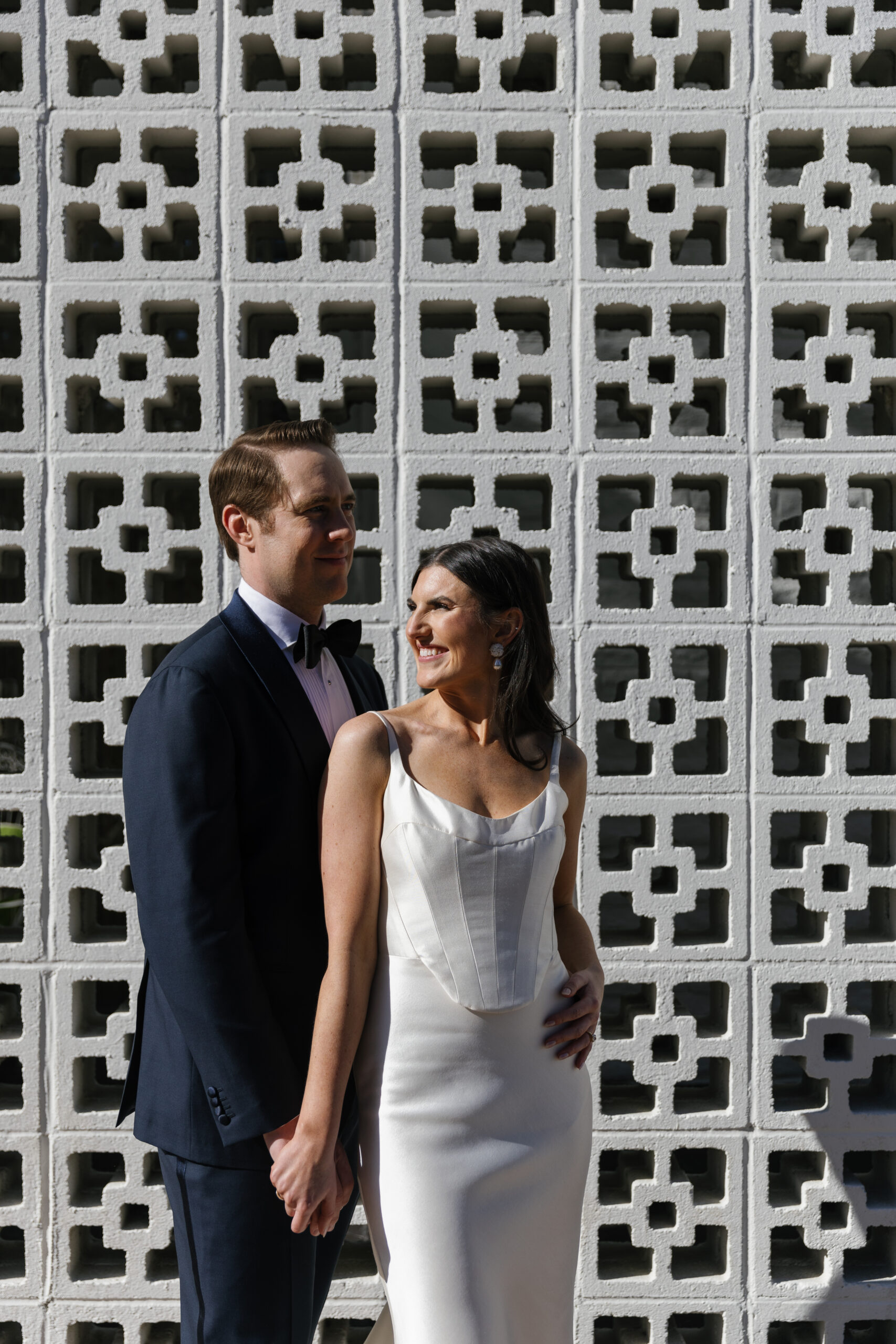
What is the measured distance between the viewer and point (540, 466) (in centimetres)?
289

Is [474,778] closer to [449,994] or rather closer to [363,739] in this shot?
[363,739]

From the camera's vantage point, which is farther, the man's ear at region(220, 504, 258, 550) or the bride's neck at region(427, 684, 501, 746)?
the man's ear at region(220, 504, 258, 550)

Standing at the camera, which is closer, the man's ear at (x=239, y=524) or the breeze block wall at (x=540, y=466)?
the man's ear at (x=239, y=524)

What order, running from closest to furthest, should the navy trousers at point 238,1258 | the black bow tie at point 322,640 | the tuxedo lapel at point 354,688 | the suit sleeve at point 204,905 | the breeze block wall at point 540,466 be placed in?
the suit sleeve at point 204,905 → the navy trousers at point 238,1258 → the black bow tie at point 322,640 → the tuxedo lapel at point 354,688 → the breeze block wall at point 540,466

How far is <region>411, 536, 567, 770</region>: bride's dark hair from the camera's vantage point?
181 centimetres

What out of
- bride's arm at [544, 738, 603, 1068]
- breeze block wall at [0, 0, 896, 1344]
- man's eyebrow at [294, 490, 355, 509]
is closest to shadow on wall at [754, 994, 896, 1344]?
breeze block wall at [0, 0, 896, 1344]

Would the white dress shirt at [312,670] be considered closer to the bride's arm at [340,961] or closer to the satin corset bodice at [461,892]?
the bride's arm at [340,961]

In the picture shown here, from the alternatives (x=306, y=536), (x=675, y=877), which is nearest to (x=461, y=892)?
(x=306, y=536)

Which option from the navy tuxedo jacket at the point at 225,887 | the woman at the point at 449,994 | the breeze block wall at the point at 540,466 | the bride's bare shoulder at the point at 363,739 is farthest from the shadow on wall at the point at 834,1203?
the bride's bare shoulder at the point at 363,739

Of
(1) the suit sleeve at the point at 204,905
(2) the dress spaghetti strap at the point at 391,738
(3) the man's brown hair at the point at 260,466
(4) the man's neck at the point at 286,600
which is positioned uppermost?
(3) the man's brown hair at the point at 260,466

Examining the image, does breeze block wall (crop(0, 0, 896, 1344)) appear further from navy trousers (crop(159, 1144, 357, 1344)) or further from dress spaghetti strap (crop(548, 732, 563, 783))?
navy trousers (crop(159, 1144, 357, 1344))

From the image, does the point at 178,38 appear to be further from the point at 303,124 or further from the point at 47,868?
the point at 47,868

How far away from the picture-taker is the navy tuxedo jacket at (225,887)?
5.78 ft

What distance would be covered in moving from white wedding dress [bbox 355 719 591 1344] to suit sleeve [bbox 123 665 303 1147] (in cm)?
21
